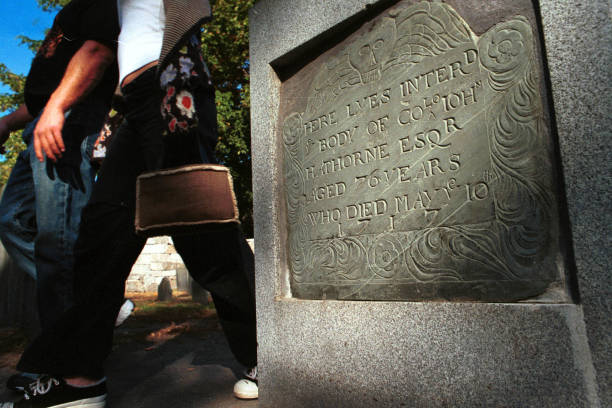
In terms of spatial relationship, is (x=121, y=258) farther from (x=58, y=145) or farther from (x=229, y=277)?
(x=58, y=145)

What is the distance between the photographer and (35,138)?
2154 mm

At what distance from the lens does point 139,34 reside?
2053mm

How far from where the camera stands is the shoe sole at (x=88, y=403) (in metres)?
1.96

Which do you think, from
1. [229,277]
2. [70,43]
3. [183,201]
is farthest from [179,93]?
[70,43]

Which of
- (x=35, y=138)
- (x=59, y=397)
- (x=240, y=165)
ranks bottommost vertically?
(x=59, y=397)

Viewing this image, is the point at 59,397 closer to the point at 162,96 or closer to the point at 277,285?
the point at 277,285

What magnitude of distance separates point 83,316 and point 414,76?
1824 millimetres

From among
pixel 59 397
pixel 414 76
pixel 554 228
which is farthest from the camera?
pixel 59 397

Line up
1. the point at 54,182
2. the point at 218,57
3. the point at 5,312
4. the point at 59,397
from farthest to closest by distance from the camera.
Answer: the point at 218,57 < the point at 5,312 < the point at 54,182 < the point at 59,397

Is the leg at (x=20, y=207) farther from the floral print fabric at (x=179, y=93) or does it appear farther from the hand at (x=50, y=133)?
the floral print fabric at (x=179, y=93)

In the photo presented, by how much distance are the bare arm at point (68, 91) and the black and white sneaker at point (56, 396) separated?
106 centimetres

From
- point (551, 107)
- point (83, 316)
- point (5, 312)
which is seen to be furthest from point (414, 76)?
point (5, 312)

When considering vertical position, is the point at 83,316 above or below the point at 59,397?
above

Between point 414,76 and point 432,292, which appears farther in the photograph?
point 414,76
